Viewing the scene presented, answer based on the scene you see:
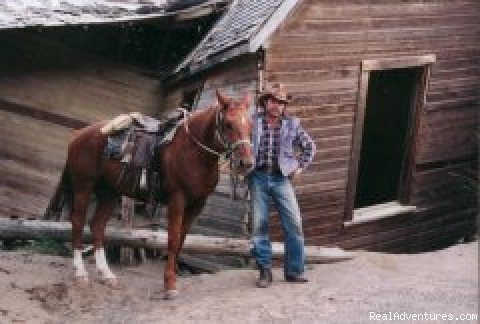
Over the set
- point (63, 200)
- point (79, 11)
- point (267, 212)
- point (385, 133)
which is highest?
point (79, 11)

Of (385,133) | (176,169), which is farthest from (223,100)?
(385,133)

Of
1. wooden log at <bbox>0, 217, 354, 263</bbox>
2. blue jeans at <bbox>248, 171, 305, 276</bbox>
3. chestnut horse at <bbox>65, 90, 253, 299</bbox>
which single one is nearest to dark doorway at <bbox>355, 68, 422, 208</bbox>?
wooden log at <bbox>0, 217, 354, 263</bbox>

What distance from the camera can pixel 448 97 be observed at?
10.8 m

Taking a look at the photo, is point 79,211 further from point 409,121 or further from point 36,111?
Answer: point 409,121

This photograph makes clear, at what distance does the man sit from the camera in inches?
299

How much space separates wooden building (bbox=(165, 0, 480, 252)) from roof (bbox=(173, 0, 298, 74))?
2 cm

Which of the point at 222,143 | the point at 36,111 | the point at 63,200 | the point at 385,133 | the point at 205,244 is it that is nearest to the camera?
the point at 222,143

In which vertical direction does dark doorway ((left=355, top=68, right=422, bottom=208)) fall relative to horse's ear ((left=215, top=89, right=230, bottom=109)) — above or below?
below

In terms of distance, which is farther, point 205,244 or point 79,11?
point 79,11

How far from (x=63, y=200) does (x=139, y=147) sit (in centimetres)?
184

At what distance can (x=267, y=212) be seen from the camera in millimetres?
7816

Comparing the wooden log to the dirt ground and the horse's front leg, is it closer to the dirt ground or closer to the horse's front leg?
the dirt ground

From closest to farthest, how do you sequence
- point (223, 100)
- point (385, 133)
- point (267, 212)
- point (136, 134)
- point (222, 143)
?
point (223, 100) < point (222, 143) < point (267, 212) < point (136, 134) < point (385, 133)

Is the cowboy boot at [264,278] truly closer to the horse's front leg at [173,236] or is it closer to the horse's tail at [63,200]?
the horse's front leg at [173,236]
